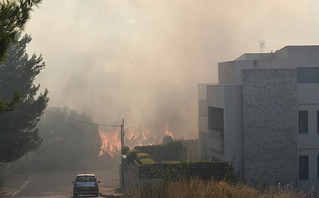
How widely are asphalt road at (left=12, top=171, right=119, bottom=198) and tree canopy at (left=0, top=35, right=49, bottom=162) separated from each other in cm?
562

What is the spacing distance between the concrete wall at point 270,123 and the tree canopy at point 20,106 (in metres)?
17.1

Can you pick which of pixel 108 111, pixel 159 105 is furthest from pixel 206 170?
pixel 108 111

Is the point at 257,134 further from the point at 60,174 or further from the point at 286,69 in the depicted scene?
the point at 60,174

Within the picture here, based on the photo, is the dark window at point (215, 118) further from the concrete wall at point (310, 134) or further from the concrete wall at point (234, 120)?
the concrete wall at point (310, 134)

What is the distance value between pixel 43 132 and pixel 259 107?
166 ft

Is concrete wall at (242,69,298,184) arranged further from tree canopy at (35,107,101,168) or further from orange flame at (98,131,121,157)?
orange flame at (98,131,121,157)

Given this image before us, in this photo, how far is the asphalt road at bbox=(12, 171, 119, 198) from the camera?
143ft

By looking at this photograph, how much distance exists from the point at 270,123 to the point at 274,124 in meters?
0.27

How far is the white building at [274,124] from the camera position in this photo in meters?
30.6

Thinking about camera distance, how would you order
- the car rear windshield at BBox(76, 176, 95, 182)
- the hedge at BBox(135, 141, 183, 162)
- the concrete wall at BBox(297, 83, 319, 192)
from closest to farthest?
1. the car rear windshield at BBox(76, 176, 95, 182)
2. the concrete wall at BBox(297, 83, 319, 192)
3. the hedge at BBox(135, 141, 183, 162)

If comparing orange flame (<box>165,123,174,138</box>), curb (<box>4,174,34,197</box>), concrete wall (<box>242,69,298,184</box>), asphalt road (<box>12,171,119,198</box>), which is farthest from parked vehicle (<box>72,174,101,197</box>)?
orange flame (<box>165,123,174,138</box>)

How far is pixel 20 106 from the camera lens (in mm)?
38219

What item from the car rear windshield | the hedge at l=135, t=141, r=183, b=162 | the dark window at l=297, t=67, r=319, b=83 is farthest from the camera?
the hedge at l=135, t=141, r=183, b=162

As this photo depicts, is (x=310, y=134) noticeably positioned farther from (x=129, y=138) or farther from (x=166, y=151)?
(x=129, y=138)
